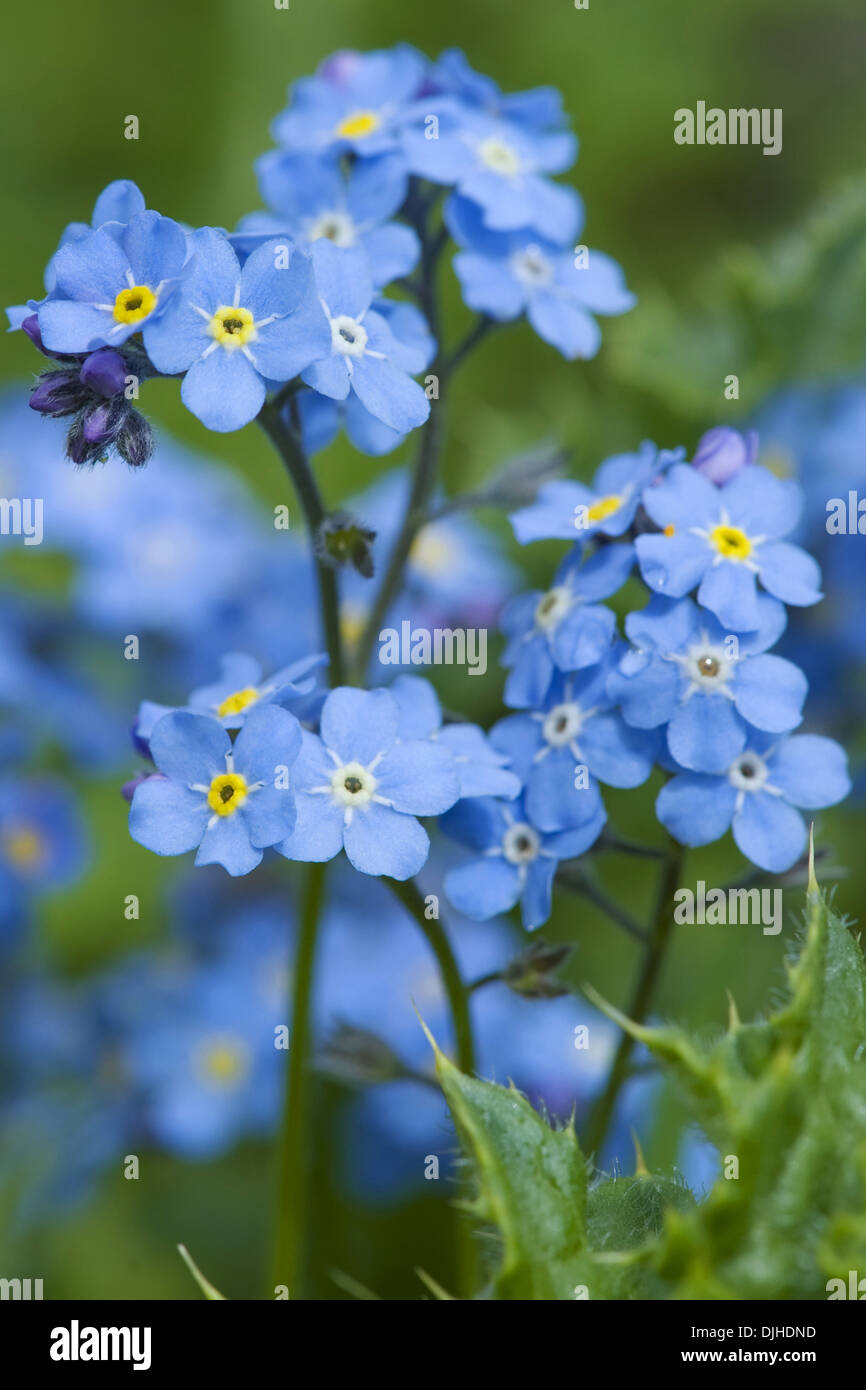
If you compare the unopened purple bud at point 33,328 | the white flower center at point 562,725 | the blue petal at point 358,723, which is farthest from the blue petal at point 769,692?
the unopened purple bud at point 33,328

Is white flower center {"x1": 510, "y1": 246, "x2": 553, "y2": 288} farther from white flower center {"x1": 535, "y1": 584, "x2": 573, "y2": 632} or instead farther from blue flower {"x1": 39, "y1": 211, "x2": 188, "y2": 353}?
blue flower {"x1": 39, "y1": 211, "x2": 188, "y2": 353}

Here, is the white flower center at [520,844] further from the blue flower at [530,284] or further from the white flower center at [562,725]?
the blue flower at [530,284]

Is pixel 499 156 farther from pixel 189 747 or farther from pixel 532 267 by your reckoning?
pixel 189 747

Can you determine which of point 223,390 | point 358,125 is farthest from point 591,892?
point 358,125

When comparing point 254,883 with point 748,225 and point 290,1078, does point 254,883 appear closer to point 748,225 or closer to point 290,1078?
point 290,1078
